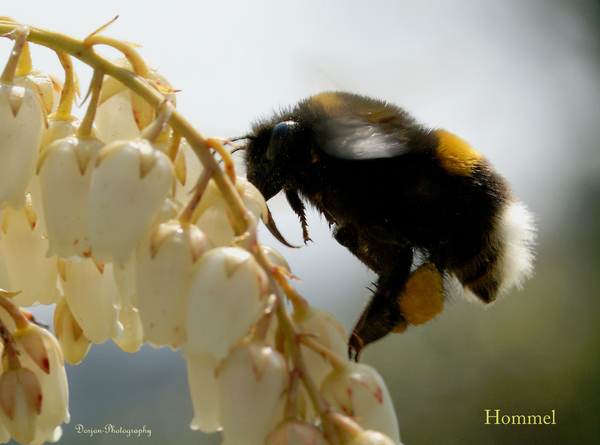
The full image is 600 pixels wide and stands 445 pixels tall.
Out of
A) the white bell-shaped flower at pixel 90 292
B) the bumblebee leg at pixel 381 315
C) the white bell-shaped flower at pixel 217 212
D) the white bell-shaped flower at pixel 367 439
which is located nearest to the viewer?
the white bell-shaped flower at pixel 367 439

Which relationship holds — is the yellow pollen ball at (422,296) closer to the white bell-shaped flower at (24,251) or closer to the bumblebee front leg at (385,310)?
the bumblebee front leg at (385,310)

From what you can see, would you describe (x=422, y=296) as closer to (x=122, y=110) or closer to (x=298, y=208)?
(x=298, y=208)

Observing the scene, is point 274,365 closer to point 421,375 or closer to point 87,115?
point 87,115

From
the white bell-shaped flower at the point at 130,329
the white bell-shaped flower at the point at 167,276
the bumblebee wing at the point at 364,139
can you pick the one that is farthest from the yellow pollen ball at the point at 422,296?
the white bell-shaped flower at the point at 167,276

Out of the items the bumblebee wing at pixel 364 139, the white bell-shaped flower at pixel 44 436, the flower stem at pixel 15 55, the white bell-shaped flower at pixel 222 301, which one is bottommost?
the white bell-shaped flower at pixel 44 436

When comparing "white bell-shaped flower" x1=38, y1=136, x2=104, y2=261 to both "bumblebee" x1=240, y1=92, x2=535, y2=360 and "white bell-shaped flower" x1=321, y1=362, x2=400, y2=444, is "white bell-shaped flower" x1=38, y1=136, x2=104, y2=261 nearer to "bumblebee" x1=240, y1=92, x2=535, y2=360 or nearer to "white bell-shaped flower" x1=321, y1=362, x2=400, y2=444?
"white bell-shaped flower" x1=321, y1=362, x2=400, y2=444
